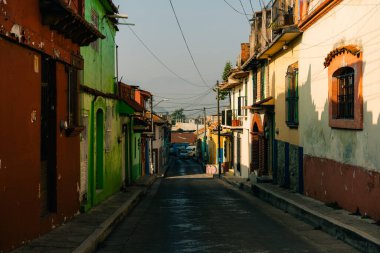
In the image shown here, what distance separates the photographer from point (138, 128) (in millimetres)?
26781

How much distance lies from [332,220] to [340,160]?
252cm

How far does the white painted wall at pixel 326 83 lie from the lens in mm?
11039

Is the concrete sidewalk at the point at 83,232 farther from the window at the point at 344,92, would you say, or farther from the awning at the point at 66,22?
the window at the point at 344,92

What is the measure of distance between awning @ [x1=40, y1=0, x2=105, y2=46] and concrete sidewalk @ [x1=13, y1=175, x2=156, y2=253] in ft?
12.6

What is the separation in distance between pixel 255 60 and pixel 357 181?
1486cm

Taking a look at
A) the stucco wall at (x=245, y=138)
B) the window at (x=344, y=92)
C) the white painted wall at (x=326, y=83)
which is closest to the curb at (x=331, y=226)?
the white painted wall at (x=326, y=83)

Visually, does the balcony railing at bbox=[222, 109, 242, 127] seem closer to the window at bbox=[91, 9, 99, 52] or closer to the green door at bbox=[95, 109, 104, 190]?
the green door at bbox=[95, 109, 104, 190]

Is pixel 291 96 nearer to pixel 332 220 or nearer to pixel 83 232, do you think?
pixel 332 220

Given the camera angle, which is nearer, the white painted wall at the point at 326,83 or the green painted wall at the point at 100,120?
the white painted wall at the point at 326,83

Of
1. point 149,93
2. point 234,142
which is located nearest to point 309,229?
point 234,142

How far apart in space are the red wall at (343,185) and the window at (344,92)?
49.5 inches

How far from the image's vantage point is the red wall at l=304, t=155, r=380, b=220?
11.0 meters

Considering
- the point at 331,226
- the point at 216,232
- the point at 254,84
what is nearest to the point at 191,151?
the point at 254,84

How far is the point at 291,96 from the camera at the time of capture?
19.1m
